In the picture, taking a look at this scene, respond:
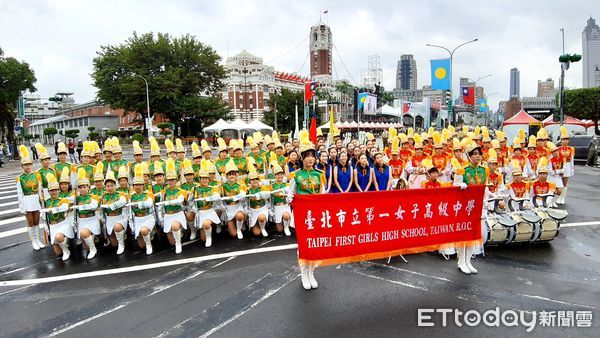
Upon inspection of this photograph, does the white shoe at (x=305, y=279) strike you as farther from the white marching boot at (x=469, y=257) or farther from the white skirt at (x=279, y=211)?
the white skirt at (x=279, y=211)

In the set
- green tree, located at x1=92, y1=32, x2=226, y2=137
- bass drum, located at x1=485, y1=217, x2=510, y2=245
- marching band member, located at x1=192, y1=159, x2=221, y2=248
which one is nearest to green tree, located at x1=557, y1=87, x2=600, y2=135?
green tree, located at x1=92, y1=32, x2=226, y2=137

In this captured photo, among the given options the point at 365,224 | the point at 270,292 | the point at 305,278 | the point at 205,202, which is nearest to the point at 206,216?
the point at 205,202

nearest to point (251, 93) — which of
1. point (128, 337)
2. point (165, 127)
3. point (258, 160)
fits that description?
point (165, 127)

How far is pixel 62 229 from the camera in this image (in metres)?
7.27

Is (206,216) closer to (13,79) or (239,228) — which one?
(239,228)

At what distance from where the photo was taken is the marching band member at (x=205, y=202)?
7844 millimetres

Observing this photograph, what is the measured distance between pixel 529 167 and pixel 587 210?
6.66ft

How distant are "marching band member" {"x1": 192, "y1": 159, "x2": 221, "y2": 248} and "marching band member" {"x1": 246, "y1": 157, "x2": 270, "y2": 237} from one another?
76 centimetres

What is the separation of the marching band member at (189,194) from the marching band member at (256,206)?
1.17 m

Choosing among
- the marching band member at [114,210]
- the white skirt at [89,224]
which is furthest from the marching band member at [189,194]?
the white skirt at [89,224]

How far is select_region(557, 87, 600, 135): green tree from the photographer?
46688 mm

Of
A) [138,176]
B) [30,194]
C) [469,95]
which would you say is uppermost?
[469,95]

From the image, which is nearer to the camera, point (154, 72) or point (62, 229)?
point (62, 229)

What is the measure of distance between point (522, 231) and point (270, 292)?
4.65m
